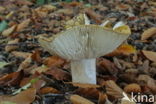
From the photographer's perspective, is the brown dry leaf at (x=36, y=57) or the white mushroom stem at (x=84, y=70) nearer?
the white mushroom stem at (x=84, y=70)

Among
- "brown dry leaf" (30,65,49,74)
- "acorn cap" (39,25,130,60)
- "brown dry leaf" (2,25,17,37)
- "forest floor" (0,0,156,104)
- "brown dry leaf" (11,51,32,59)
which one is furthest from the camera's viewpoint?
"brown dry leaf" (2,25,17,37)

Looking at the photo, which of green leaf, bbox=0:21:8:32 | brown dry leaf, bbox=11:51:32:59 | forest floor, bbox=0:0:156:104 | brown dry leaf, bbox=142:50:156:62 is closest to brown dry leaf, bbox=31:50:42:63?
forest floor, bbox=0:0:156:104

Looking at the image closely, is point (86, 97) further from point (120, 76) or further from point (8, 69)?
point (8, 69)

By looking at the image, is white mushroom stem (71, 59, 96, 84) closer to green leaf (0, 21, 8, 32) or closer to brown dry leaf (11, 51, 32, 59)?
brown dry leaf (11, 51, 32, 59)

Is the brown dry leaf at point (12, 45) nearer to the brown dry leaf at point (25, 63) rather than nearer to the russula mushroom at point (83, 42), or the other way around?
the brown dry leaf at point (25, 63)

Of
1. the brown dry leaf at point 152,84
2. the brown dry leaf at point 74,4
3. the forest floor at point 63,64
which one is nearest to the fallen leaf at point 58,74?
the forest floor at point 63,64

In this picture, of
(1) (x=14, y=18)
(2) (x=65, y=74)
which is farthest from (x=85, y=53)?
(1) (x=14, y=18)
